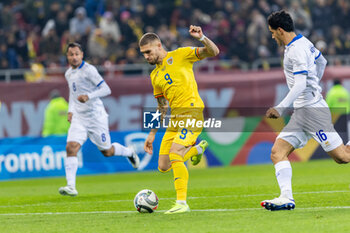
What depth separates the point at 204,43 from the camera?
9.12 meters

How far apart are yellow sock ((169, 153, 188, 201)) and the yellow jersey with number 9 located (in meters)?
0.77

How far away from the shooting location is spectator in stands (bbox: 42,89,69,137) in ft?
66.4

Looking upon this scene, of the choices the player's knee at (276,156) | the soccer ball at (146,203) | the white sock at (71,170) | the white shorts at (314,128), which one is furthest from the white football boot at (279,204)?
the white sock at (71,170)

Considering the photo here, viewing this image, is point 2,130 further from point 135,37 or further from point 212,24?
point 212,24

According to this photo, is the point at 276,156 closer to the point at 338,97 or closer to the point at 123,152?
the point at 123,152

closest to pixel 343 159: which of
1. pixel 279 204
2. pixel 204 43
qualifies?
pixel 279 204

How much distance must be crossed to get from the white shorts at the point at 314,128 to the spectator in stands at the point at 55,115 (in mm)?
11942

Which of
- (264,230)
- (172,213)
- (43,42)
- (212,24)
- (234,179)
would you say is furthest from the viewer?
(212,24)

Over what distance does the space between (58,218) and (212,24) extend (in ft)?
51.6

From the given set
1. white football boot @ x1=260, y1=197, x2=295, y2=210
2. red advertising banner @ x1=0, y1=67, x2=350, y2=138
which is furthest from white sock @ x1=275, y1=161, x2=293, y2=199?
red advertising banner @ x1=0, y1=67, x2=350, y2=138

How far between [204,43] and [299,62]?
1215 millimetres

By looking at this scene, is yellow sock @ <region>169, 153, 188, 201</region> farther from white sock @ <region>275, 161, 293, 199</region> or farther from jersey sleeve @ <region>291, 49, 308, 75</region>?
jersey sleeve @ <region>291, 49, 308, 75</region>

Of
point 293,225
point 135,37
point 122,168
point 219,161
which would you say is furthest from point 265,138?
point 293,225

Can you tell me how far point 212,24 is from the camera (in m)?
24.2
